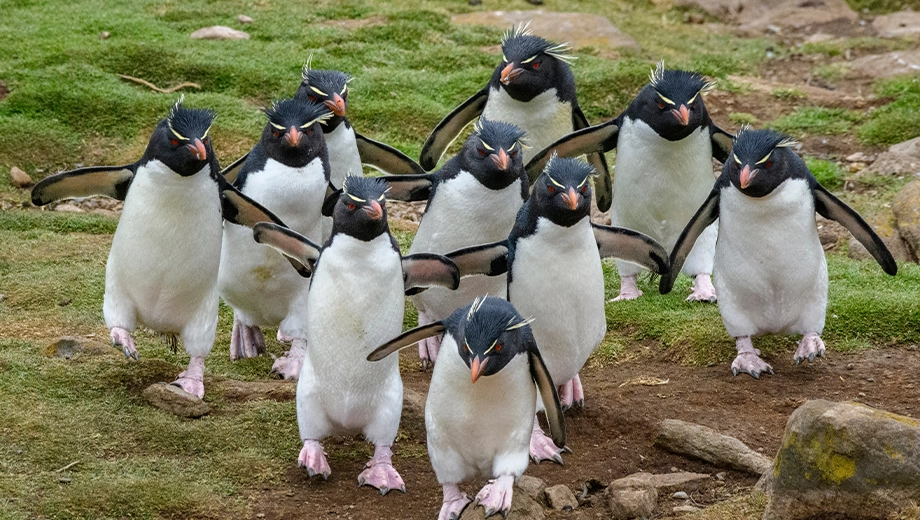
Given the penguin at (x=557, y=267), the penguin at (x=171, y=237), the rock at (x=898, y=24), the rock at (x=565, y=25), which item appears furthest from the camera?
the rock at (x=898, y=24)

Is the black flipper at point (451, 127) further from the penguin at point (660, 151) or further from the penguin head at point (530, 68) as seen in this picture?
the penguin at point (660, 151)

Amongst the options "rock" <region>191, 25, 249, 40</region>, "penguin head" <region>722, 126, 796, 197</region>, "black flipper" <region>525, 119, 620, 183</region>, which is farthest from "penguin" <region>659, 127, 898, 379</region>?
"rock" <region>191, 25, 249, 40</region>

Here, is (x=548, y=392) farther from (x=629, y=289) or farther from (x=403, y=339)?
(x=629, y=289)

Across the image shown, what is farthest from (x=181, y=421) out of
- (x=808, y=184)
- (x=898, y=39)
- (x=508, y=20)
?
(x=898, y=39)

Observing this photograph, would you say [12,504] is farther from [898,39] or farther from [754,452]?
[898,39]

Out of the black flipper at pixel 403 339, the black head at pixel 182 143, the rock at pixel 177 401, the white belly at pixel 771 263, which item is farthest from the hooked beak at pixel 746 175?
the rock at pixel 177 401

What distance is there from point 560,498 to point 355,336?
978mm

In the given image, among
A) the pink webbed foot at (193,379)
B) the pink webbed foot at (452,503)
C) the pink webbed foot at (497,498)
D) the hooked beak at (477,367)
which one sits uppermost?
the hooked beak at (477,367)

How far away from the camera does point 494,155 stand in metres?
4.89

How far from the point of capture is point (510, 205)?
202 inches

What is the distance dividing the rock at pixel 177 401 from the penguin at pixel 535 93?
2.15m

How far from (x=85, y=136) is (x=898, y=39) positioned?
9008 mm

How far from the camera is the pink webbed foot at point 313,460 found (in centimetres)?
422

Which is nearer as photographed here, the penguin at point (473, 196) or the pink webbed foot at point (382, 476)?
the pink webbed foot at point (382, 476)
